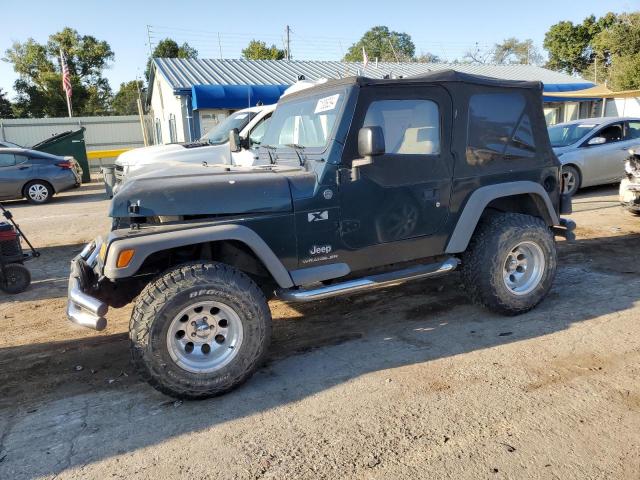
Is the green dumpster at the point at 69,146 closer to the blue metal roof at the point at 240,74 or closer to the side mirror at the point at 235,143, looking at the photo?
the blue metal roof at the point at 240,74

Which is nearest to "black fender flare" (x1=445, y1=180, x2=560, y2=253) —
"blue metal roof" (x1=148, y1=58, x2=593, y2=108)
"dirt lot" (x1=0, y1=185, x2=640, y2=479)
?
"dirt lot" (x1=0, y1=185, x2=640, y2=479)

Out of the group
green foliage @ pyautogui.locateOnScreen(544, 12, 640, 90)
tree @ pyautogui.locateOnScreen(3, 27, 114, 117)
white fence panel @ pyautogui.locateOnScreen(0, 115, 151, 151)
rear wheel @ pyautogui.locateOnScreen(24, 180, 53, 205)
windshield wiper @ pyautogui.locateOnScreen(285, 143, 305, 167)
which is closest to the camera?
windshield wiper @ pyautogui.locateOnScreen(285, 143, 305, 167)

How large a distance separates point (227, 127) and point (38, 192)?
761 centimetres

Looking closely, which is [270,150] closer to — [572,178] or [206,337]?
[206,337]

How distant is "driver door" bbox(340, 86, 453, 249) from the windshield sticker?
215 mm

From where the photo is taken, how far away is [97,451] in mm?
2867

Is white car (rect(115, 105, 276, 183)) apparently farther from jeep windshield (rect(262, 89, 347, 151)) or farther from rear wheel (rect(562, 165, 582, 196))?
rear wheel (rect(562, 165, 582, 196))

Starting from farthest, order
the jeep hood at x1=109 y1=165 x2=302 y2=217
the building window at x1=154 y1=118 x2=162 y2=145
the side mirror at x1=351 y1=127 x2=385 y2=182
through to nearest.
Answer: the building window at x1=154 y1=118 x2=162 y2=145 → the side mirror at x1=351 y1=127 x2=385 y2=182 → the jeep hood at x1=109 y1=165 x2=302 y2=217

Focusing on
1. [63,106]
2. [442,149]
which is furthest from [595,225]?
[63,106]

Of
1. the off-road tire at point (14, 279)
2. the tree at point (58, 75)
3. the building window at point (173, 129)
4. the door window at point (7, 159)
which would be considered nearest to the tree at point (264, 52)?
the tree at point (58, 75)

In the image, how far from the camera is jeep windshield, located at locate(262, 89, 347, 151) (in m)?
3.92

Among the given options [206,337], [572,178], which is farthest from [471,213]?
[572,178]

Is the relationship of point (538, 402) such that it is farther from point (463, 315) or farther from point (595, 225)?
point (595, 225)

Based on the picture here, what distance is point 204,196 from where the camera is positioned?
347 cm
